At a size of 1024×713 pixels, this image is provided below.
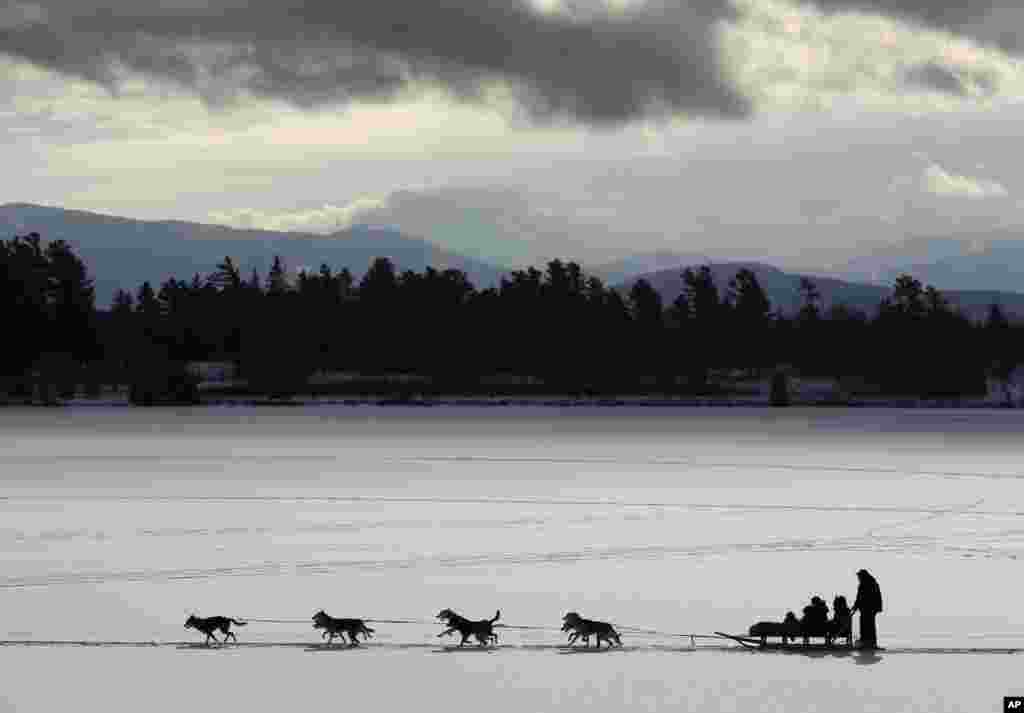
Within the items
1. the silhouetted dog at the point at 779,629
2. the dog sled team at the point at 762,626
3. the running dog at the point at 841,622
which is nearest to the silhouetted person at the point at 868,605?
the dog sled team at the point at 762,626

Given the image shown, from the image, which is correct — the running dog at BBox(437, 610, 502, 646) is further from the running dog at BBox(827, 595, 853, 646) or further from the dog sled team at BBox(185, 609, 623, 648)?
the running dog at BBox(827, 595, 853, 646)

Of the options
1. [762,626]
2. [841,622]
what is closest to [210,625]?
[762,626]

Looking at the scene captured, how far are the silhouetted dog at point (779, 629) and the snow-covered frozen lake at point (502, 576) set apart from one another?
0.90 ft

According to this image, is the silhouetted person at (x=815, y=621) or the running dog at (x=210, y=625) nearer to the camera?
the running dog at (x=210, y=625)

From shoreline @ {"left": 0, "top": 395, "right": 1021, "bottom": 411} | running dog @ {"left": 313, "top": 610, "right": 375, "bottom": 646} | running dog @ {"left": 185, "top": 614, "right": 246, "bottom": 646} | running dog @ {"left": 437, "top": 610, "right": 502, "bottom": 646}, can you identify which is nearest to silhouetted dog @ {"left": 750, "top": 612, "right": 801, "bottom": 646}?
running dog @ {"left": 437, "top": 610, "right": 502, "bottom": 646}

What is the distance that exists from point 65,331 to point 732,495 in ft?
555

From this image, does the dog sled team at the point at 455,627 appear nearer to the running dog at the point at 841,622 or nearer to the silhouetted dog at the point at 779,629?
the silhouetted dog at the point at 779,629

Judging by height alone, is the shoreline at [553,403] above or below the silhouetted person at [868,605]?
below

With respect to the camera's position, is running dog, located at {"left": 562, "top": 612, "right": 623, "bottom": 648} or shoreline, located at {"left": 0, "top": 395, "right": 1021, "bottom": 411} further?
shoreline, located at {"left": 0, "top": 395, "right": 1021, "bottom": 411}

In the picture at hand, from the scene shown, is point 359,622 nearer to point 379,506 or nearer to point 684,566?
point 684,566

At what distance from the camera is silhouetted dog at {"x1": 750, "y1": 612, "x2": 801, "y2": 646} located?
695 inches

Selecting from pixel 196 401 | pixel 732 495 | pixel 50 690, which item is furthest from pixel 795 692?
pixel 196 401

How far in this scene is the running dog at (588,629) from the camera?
17609 millimetres

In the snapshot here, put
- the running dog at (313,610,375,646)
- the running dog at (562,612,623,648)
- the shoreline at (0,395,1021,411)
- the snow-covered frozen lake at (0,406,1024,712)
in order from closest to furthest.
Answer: the snow-covered frozen lake at (0,406,1024,712) → the running dog at (562,612,623,648) → the running dog at (313,610,375,646) → the shoreline at (0,395,1021,411)
